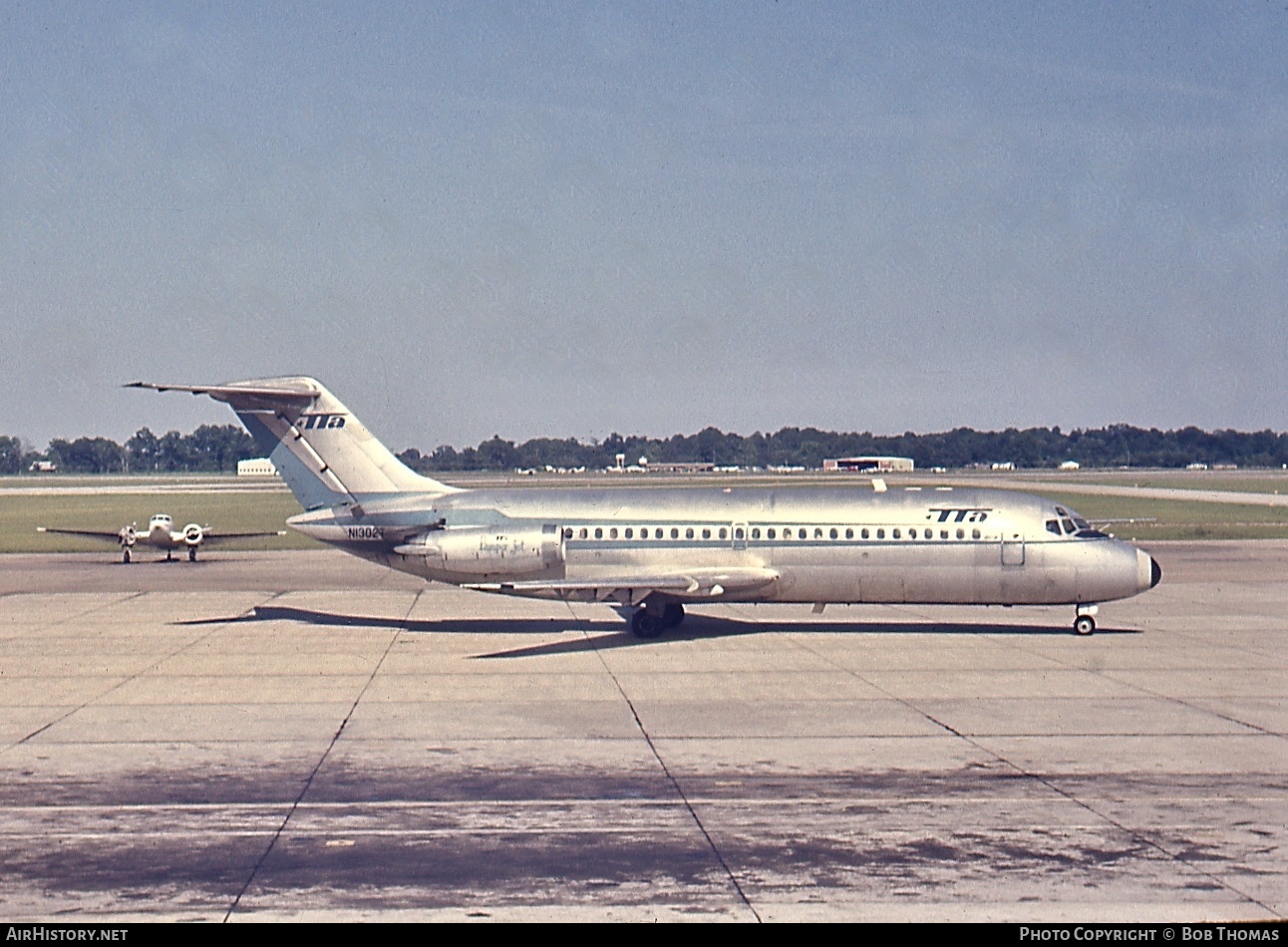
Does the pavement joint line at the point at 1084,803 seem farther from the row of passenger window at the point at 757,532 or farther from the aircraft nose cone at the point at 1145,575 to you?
the aircraft nose cone at the point at 1145,575

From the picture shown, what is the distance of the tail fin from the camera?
85.8ft

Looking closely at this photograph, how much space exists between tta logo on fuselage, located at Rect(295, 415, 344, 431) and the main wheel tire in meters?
7.36

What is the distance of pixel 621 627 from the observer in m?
26.7

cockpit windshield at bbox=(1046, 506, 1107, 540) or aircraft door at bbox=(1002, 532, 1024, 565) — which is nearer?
aircraft door at bbox=(1002, 532, 1024, 565)

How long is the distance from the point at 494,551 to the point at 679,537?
143 inches

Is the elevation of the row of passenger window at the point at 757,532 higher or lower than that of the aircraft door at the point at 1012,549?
higher

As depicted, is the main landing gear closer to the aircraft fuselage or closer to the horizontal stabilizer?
the aircraft fuselage

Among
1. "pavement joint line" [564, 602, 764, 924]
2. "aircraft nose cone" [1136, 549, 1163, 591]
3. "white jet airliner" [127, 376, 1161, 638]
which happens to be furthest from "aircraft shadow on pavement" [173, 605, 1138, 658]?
"pavement joint line" [564, 602, 764, 924]

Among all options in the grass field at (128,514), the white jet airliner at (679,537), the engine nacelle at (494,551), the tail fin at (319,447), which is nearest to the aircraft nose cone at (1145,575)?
the white jet airliner at (679,537)

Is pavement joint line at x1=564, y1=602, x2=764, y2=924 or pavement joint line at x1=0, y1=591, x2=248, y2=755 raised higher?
pavement joint line at x1=0, y1=591, x2=248, y2=755

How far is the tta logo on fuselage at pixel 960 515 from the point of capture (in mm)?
24641

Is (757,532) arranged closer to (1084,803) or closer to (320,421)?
(320,421)

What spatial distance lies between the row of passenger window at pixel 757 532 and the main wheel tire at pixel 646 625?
153 centimetres

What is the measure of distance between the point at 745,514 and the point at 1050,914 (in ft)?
52.8
